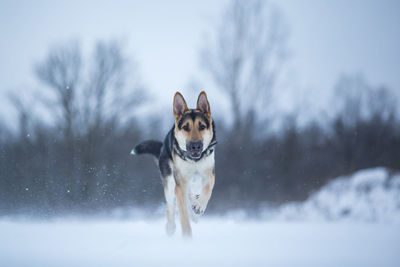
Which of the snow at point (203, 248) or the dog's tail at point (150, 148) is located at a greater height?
the dog's tail at point (150, 148)

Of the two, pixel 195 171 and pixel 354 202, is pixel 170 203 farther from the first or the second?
pixel 354 202

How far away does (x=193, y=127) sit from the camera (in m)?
3.84

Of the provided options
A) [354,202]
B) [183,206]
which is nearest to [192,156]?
[183,206]

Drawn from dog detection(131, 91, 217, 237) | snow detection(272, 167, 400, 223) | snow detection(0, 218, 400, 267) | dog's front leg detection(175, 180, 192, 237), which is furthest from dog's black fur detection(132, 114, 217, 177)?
snow detection(272, 167, 400, 223)

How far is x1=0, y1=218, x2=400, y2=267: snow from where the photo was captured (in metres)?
2.70

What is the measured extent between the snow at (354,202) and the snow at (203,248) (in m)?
3.92

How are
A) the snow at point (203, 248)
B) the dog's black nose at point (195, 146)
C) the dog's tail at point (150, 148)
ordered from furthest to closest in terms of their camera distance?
1. the dog's tail at point (150, 148)
2. the dog's black nose at point (195, 146)
3. the snow at point (203, 248)

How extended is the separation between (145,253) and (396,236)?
104 inches

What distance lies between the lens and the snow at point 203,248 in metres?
2.70

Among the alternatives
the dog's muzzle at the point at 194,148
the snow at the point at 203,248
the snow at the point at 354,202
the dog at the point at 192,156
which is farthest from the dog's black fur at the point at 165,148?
the snow at the point at 354,202

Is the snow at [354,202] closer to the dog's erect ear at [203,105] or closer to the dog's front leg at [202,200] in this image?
the dog's front leg at [202,200]

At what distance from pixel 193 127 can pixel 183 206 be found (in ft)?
3.05

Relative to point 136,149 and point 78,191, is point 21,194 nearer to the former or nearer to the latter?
point 78,191

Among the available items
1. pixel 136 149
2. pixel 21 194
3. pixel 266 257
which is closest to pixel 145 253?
pixel 266 257
